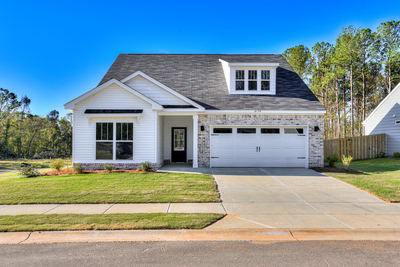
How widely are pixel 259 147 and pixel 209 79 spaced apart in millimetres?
5759

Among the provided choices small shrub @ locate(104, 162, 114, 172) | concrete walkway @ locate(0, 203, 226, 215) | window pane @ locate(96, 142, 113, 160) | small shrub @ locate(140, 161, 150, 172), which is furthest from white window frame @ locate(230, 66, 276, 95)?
concrete walkway @ locate(0, 203, 226, 215)

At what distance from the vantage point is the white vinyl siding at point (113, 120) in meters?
12.3

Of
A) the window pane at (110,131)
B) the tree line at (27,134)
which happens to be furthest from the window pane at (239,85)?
the tree line at (27,134)

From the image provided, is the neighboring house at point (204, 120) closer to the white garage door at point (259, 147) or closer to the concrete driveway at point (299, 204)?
the white garage door at point (259, 147)

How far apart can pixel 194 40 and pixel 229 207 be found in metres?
19.3

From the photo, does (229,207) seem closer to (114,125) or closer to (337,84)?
(114,125)

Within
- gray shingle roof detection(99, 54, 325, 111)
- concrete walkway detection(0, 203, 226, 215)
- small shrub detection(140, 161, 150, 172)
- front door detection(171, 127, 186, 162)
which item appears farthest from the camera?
front door detection(171, 127, 186, 162)

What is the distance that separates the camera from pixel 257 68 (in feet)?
47.9

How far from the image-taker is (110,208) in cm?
656

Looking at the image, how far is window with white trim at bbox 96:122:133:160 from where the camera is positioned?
1234 centimetres

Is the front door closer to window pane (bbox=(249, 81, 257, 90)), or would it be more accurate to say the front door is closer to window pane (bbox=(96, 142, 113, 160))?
window pane (bbox=(96, 142, 113, 160))

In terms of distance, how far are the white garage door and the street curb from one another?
27.2 ft

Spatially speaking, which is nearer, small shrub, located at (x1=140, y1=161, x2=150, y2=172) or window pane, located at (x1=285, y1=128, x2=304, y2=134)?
small shrub, located at (x1=140, y1=161, x2=150, y2=172)

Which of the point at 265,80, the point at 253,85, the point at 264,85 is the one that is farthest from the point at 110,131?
the point at 265,80
